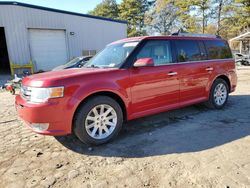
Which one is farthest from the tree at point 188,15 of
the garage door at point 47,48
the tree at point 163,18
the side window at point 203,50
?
the side window at point 203,50

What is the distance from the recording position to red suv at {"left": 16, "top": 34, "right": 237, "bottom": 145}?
11.6 feet

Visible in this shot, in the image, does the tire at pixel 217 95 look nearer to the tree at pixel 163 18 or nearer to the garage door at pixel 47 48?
the garage door at pixel 47 48

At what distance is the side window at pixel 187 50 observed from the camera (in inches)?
197

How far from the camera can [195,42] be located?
541 cm

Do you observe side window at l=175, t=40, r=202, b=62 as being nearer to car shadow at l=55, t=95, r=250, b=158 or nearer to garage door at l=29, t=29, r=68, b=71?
car shadow at l=55, t=95, r=250, b=158

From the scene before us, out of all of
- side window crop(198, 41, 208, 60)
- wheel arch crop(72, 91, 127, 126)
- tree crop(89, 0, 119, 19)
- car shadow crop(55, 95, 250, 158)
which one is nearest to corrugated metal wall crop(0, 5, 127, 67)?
car shadow crop(55, 95, 250, 158)

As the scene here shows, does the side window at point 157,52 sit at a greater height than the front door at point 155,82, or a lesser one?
greater

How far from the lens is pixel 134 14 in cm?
4356

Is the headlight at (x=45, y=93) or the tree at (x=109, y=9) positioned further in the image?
the tree at (x=109, y=9)

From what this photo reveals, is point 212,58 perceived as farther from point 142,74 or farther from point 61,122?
point 61,122

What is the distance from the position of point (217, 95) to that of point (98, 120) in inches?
135

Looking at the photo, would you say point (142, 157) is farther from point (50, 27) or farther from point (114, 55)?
point (50, 27)

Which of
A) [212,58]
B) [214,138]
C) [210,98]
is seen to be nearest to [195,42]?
[212,58]

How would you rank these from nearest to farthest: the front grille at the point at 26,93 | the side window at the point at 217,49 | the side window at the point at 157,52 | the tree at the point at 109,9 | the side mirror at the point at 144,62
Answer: the front grille at the point at 26,93 → the side mirror at the point at 144,62 → the side window at the point at 157,52 → the side window at the point at 217,49 → the tree at the point at 109,9
